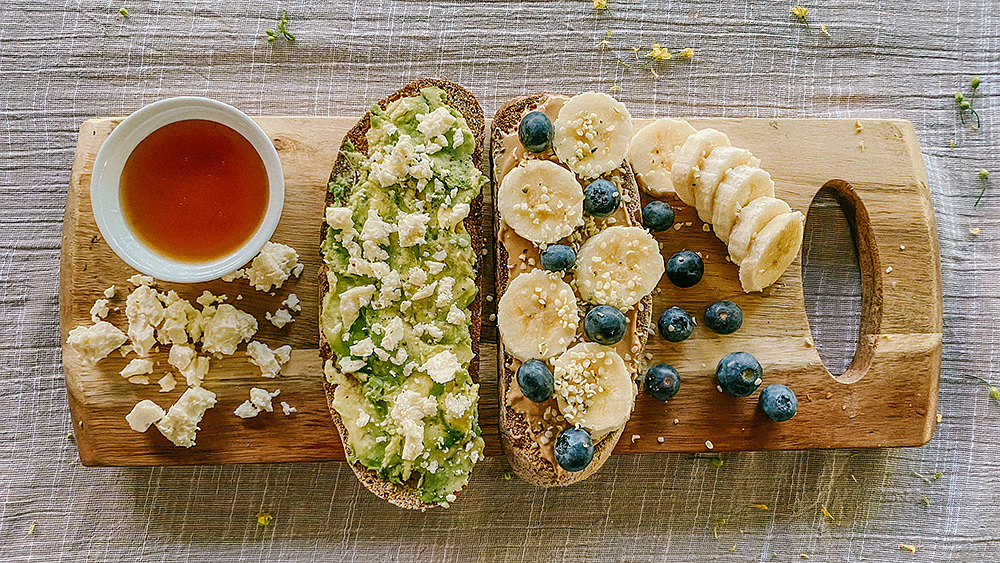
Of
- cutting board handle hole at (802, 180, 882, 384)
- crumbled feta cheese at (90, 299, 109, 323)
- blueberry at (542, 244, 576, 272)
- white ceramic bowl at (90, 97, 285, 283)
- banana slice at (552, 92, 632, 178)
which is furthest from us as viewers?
cutting board handle hole at (802, 180, 882, 384)

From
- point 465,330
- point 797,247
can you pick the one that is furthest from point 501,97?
point 797,247

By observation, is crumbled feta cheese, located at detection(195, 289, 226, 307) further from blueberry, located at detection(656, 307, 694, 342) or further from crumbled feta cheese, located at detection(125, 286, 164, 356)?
blueberry, located at detection(656, 307, 694, 342)

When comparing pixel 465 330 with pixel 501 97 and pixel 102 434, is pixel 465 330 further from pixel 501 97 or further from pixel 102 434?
pixel 102 434

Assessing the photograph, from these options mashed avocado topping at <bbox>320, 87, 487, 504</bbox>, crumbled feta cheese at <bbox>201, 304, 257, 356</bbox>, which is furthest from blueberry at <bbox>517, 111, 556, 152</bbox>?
crumbled feta cheese at <bbox>201, 304, 257, 356</bbox>

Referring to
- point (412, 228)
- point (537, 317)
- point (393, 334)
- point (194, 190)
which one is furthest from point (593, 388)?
point (194, 190)

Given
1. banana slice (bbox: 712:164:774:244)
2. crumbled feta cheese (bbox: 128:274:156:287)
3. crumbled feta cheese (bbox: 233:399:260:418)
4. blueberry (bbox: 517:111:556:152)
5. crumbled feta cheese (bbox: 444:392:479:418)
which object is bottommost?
crumbled feta cheese (bbox: 233:399:260:418)

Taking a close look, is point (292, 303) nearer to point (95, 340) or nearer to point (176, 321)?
point (176, 321)

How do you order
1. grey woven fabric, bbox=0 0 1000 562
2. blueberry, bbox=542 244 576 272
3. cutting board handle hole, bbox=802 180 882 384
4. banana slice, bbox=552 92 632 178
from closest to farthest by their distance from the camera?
blueberry, bbox=542 244 576 272
banana slice, bbox=552 92 632 178
grey woven fabric, bbox=0 0 1000 562
cutting board handle hole, bbox=802 180 882 384
